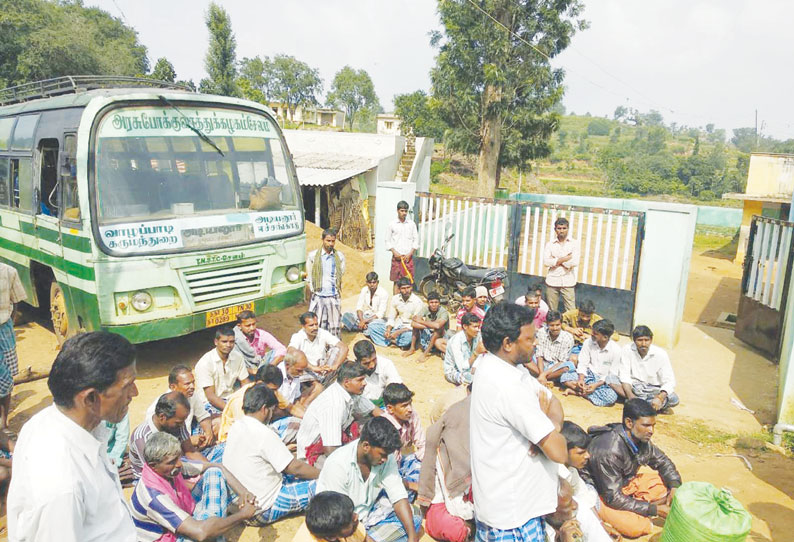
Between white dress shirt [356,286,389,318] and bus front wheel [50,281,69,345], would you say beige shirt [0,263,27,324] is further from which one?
white dress shirt [356,286,389,318]

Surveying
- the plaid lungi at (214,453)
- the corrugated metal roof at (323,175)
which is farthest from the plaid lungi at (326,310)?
the corrugated metal roof at (323,175)

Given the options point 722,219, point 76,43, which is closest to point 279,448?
point 722,219

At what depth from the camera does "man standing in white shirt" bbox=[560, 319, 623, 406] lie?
19.3 ft

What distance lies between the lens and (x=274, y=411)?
4.58 metres

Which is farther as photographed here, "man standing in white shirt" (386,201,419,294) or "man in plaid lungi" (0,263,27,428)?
"man standing in white shirt" (386,201,419,294)

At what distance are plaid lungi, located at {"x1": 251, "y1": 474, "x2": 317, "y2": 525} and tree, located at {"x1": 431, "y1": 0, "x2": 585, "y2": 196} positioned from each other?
16.2m

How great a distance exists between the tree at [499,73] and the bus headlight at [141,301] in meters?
14.7

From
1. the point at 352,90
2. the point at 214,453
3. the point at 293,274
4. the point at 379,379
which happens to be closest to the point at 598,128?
the point at 352,90

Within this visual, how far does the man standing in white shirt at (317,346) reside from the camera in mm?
5680

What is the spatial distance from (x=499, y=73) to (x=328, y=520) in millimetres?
17283

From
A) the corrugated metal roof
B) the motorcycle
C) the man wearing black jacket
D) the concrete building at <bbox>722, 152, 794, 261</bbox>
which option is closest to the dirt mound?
the corrugated metal roof

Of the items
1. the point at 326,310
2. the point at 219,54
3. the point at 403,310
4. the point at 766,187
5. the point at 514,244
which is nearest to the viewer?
the point at 326,310

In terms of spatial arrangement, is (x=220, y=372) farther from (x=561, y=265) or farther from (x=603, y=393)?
(x=561, y=265)

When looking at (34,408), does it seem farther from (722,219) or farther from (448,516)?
(722,219)
